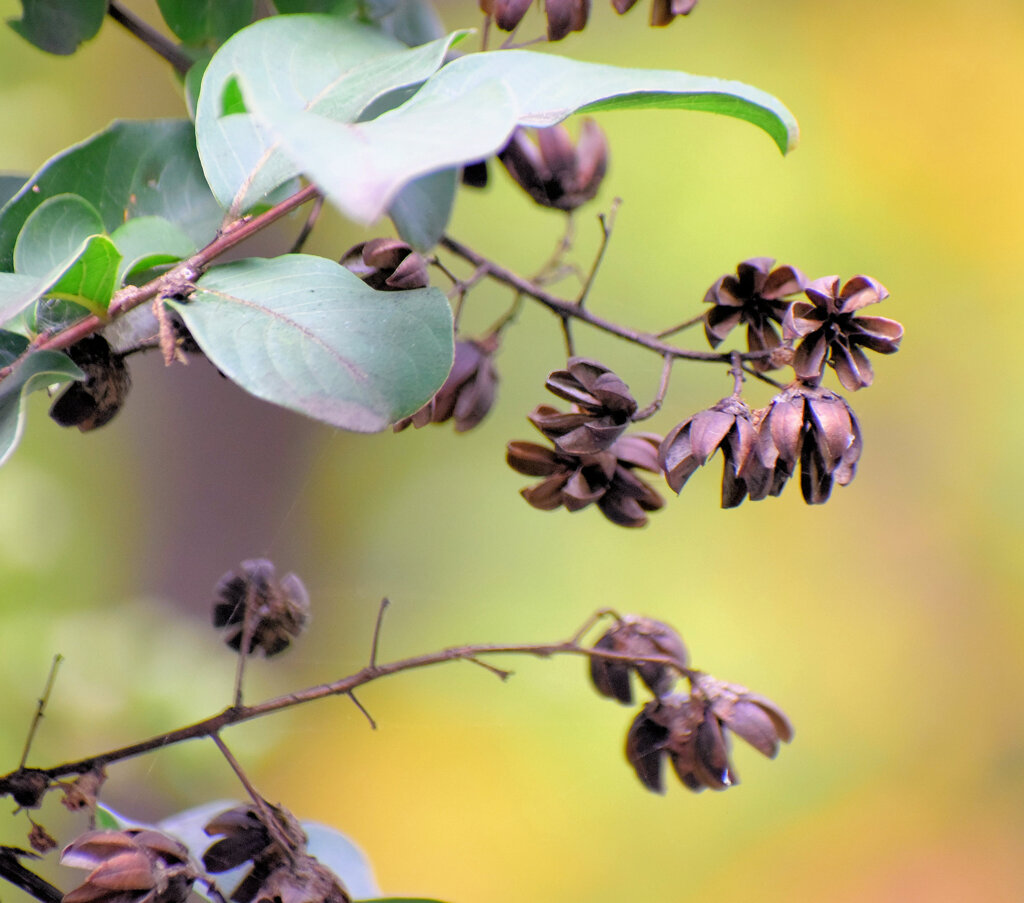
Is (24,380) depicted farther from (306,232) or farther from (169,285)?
(306,232)

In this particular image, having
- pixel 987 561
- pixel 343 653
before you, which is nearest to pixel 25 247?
pixel 343 653

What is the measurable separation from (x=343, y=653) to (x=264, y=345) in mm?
975

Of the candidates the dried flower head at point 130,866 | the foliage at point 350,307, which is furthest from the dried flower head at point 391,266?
the dried flower head at point 130,866

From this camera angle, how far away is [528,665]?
1.23 meters

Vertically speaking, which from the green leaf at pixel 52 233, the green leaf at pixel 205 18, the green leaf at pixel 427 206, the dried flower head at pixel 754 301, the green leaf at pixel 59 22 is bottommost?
the green leaf at pixel 52 233

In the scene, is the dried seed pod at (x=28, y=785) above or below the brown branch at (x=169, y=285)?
below

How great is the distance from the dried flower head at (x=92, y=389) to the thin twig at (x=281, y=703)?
0.12m

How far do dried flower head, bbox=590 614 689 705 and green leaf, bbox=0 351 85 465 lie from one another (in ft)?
0.79

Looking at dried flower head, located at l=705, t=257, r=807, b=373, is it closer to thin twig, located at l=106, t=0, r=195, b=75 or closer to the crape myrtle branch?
the crape myrtle branch

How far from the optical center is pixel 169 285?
0.87 ft

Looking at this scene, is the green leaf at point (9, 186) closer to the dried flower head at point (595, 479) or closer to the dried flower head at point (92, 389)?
the dried flower head at point (92, 389)

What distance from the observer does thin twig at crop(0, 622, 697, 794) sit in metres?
0.34

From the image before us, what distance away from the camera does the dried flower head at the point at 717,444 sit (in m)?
0.31

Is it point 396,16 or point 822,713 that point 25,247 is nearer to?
point 396,16
